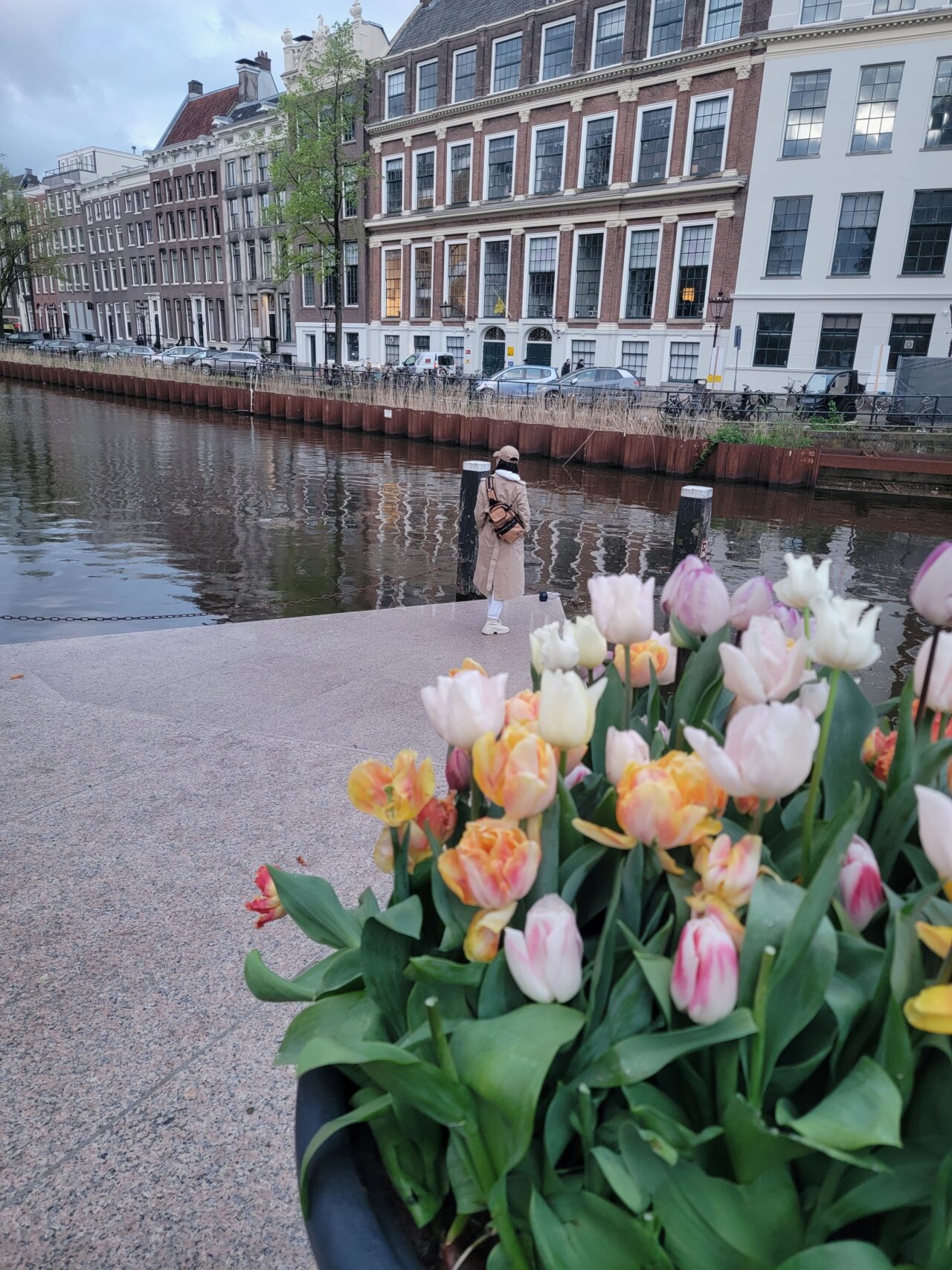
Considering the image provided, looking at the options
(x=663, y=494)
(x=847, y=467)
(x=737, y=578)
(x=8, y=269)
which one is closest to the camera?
(x=737, y=578)

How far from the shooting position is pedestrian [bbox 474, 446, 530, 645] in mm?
6867

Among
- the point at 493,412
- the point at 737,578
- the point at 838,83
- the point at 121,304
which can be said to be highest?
the point at 838,83

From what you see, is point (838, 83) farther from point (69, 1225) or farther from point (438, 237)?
point (69, 1225)

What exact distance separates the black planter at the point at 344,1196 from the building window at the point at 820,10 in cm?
3507

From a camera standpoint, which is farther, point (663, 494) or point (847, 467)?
→ point (847, 467)

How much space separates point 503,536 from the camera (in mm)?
6859

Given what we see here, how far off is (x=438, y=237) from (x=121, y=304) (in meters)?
39.6

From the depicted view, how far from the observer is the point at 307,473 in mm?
17000

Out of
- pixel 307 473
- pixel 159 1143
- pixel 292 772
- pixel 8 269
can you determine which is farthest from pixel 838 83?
pixel 8 269

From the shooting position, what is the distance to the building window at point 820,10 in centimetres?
2711

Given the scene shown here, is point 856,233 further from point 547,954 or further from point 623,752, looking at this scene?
point 547,954

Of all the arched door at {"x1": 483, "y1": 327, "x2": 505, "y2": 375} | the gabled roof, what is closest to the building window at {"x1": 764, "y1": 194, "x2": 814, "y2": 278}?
the arched door at {"x1": 483, "y1": 327, "x2": 505, "y2": 375}

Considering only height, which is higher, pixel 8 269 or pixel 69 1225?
pixel 8 269

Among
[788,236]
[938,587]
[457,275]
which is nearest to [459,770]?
[938,587]
